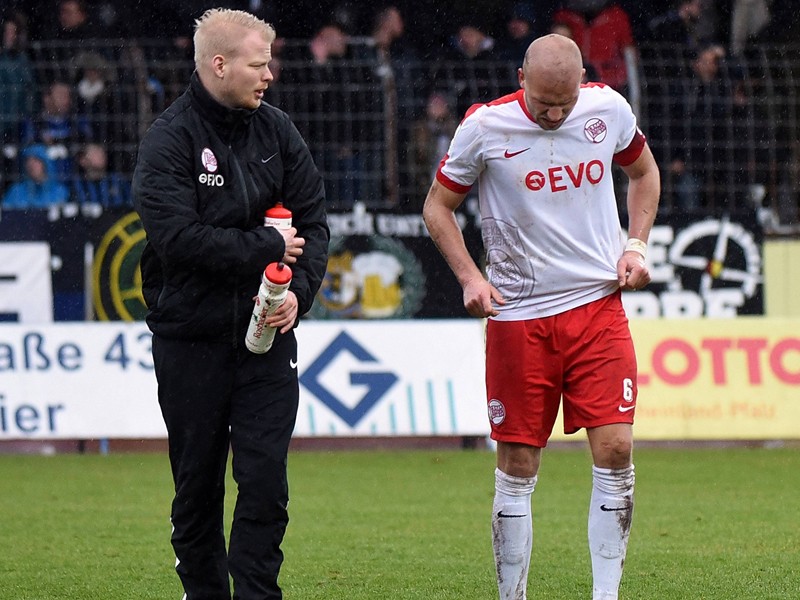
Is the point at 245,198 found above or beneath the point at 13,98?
beneath

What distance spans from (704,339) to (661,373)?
51cm

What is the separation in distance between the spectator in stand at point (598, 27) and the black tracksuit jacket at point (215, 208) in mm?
9230

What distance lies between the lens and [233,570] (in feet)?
16.8

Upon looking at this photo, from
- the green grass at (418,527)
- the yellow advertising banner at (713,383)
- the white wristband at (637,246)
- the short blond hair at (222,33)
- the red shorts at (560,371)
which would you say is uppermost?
the short blond hair at (222,33)

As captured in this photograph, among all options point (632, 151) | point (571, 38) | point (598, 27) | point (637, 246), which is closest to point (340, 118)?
point (571, 38)

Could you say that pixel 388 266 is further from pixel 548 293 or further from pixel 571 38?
pixel 548 293

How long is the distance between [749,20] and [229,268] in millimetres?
11919

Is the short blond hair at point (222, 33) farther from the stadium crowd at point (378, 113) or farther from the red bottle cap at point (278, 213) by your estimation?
the stadium crowd at point (378, 113)

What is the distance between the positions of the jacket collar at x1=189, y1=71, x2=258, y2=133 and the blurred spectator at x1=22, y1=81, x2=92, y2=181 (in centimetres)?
819

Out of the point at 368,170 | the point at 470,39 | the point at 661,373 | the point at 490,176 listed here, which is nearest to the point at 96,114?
the point at 368,170

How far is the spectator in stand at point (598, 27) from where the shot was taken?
48.4 ft

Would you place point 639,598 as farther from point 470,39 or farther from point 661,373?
point 470,39

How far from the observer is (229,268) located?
16.4ft

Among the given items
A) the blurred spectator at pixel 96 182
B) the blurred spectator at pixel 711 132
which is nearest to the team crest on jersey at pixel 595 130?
the blurred spectator at pixel 711 132
